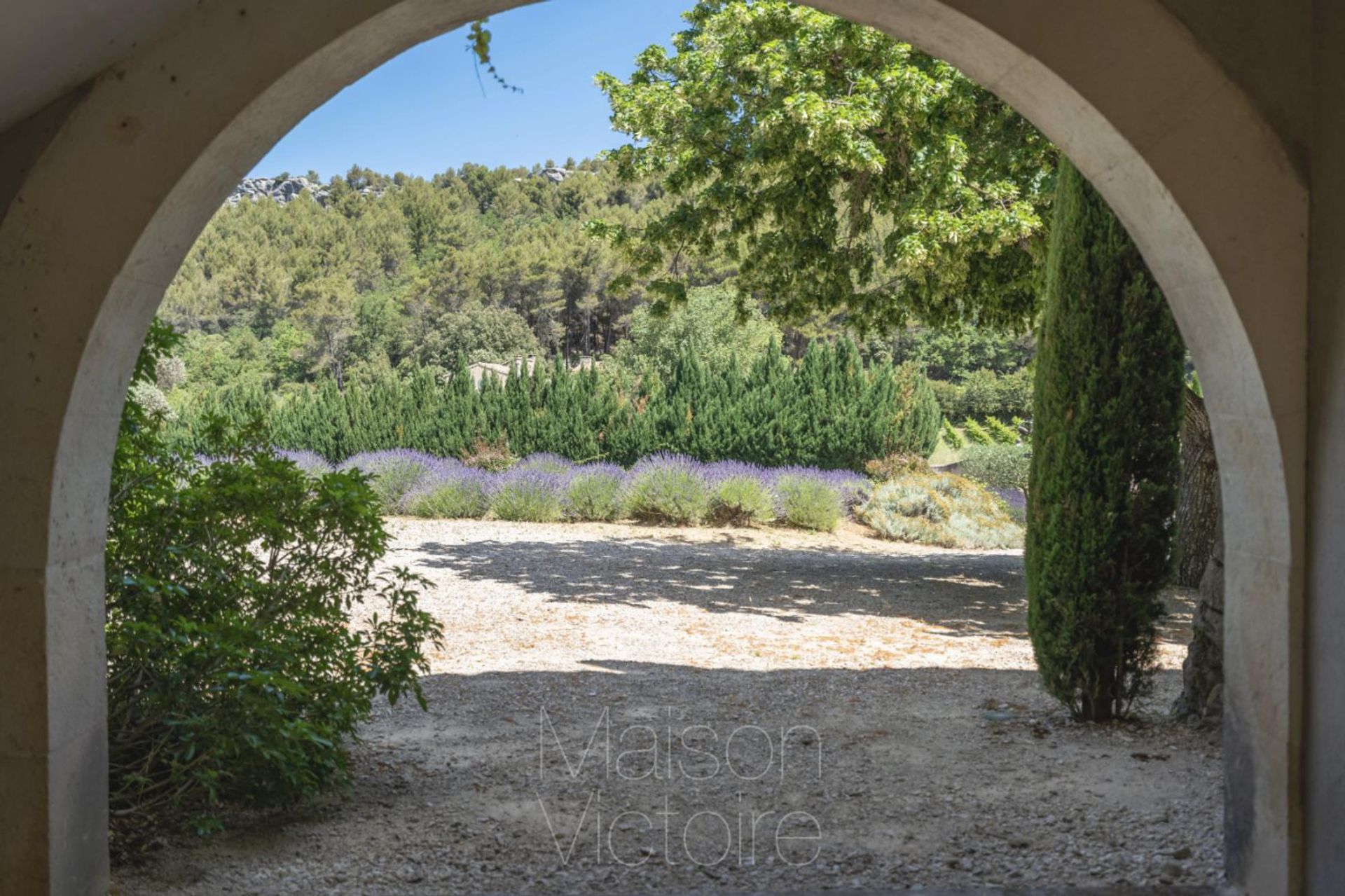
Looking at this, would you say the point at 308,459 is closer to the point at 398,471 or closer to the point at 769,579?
the point at 398,471

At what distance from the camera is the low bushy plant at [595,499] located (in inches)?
512

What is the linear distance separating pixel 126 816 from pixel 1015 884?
2724mm

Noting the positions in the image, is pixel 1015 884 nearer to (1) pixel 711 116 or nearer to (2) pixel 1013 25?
(2) pixel 1013 25

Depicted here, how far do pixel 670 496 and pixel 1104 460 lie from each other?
27.4 feet

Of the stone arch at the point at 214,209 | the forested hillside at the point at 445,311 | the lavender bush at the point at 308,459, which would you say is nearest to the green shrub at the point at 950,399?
the forested hillside at the point at 445,311

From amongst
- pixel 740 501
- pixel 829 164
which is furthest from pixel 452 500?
pixel 829 164

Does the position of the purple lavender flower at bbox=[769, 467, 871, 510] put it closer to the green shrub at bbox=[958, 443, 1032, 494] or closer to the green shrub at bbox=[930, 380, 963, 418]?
the green shrub at bbox=[958, 443, 1032, 494]

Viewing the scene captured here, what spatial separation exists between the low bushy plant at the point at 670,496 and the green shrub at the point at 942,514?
2.07 meters

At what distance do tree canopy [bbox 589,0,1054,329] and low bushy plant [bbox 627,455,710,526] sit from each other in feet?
10.5

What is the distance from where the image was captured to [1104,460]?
4.62 metres

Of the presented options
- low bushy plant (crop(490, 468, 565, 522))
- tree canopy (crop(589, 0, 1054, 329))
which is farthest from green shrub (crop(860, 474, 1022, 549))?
low bushy plant (crop(490, 468, 565, 522))

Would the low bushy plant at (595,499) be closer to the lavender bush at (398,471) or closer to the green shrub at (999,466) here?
the lavender bush at (398,471)

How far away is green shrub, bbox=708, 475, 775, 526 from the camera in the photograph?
12648mm

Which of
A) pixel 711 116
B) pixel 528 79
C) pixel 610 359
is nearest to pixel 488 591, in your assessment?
pixel 711 116
